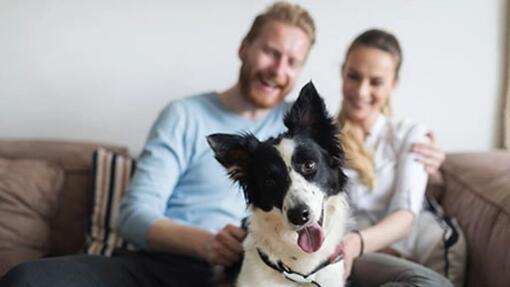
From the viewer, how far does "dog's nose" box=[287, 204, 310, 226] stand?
51.8 inches

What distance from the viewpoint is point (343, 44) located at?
2613 mm

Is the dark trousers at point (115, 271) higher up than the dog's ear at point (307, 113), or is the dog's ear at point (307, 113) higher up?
the dog's ear at point (307, 113)

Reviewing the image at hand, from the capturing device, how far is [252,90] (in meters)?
2.03

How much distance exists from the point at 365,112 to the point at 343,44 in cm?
62

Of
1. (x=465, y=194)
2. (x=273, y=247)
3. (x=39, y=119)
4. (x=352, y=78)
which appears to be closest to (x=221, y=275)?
(x=273, y=247)

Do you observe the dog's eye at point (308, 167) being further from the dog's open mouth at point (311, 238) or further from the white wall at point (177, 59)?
the white wall at point (177, 59)

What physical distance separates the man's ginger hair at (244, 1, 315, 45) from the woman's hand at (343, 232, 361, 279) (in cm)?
75

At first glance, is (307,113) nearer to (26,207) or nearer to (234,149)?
(234,149)

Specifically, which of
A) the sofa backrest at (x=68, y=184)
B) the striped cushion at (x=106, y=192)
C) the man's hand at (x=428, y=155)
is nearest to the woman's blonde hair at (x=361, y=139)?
the man's hand at (x=428, y=155)

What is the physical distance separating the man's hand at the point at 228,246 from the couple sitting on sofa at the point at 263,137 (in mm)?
80

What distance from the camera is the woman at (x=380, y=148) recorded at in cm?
200

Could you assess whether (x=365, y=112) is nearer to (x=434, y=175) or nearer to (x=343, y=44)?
(x=434, y=175)

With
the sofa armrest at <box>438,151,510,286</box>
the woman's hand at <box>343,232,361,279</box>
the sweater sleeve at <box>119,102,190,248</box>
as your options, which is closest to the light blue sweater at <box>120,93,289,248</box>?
the sweater sleeve at <box>119,102,190,248</box>

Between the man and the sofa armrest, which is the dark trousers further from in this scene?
the sofa armrest
